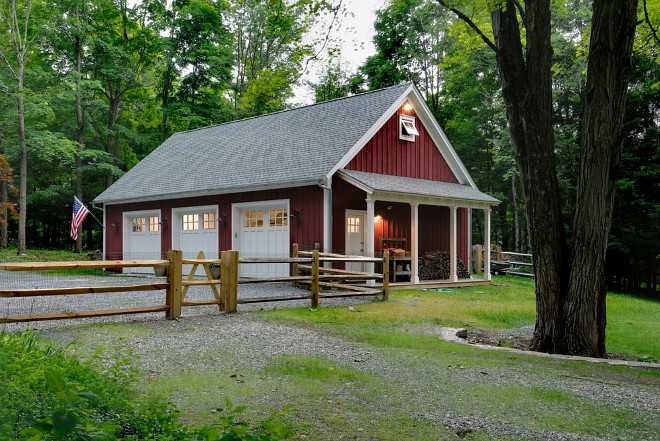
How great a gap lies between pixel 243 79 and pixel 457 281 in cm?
2404

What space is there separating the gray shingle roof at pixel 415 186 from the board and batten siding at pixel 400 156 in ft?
1.05

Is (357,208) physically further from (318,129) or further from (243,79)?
(243,79)

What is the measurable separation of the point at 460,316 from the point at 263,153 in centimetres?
957

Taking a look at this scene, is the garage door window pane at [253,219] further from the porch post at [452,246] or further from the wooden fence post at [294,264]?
the porch post at [452,246]

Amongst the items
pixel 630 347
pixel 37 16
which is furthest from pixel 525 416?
pixel 37 16

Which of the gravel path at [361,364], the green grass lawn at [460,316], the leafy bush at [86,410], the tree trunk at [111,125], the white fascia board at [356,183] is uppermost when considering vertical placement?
the tree trunk at [111,125]

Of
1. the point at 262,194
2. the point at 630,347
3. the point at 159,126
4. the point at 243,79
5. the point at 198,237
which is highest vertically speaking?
the point at 243,79

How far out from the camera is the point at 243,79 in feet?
114

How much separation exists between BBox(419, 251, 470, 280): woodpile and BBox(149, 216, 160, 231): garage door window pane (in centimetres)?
969

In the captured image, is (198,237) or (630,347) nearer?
(630,347)

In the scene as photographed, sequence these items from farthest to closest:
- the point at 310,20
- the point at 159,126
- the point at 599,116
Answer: the point at 159,126 < the point at 310,20 < the point at 599,116

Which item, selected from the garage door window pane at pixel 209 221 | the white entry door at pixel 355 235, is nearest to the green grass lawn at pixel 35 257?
the garage door window pane at pixel 209 221

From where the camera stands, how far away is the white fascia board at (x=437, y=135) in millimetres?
16844

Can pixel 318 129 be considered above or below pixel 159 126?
below
